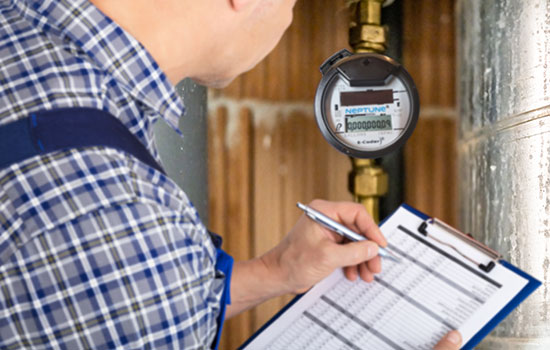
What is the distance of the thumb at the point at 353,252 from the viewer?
66 cm

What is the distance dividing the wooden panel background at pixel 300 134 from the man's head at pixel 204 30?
0.34 ft

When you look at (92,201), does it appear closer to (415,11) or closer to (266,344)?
(266,344)

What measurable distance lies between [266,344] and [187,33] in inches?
15.1

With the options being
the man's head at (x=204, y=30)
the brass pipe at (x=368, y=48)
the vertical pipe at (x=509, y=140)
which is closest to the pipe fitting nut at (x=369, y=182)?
the brass pipe at (x=368, y=48)

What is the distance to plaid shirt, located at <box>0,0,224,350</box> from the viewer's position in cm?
40

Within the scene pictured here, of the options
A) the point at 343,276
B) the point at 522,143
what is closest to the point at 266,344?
the point at 343,276

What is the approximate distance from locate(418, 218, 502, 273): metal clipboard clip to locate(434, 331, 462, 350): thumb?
0.28 ft

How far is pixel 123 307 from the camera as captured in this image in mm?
418

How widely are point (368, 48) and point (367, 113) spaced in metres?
0.08

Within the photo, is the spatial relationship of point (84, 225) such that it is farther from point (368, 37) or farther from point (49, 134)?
point (368, 37)

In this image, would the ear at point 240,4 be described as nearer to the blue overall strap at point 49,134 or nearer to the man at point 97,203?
the man at point 97,203

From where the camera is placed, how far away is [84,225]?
41 centimetres

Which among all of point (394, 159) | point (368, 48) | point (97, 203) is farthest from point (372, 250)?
point (97, 203)

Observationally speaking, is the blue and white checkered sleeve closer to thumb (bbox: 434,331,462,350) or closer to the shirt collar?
the shirt collar
